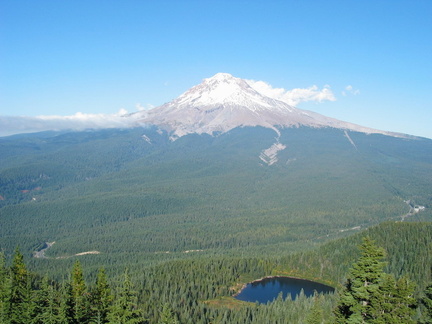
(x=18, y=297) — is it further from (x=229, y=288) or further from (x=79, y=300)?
(x=229, y=288)

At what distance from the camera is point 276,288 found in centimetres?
10956

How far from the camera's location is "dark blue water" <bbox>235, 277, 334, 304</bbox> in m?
102

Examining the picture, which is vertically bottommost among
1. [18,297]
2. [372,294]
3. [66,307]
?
[18,297]

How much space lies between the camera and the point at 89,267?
417 ft

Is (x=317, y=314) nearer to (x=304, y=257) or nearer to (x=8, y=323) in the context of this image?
(x=8, y=323)

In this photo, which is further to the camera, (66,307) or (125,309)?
(66,307)

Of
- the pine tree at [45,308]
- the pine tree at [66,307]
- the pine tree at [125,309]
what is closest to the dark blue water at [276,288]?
the pine tree at [66,307]

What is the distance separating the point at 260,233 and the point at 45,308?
470 ft

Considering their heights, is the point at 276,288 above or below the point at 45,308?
below

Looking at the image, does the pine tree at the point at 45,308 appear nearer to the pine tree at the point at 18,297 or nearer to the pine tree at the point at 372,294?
the pine tree at the point at 18,297

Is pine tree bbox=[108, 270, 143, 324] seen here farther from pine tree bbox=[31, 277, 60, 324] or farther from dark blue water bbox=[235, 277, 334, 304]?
dark blue water bbox=[235, 277, 334, 304]

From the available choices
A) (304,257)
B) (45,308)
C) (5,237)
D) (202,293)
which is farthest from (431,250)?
→ (5,237)

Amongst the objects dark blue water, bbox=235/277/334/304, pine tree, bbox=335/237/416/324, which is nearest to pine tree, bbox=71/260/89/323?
pine tree, bbox=335/237/416/324

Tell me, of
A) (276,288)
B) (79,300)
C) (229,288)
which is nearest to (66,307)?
(79,300)
